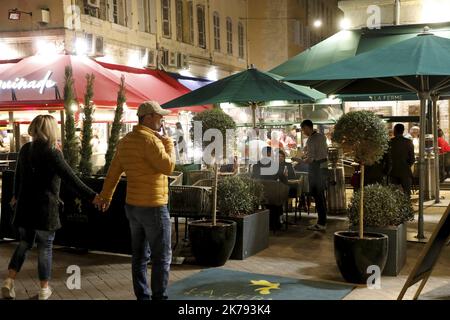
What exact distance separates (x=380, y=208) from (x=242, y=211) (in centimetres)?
186

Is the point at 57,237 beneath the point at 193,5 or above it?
beneath

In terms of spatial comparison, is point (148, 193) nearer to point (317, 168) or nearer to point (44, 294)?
point (44, 294)

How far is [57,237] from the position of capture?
27.2 feet

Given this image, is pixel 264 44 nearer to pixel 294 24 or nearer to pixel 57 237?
pixel 294 24

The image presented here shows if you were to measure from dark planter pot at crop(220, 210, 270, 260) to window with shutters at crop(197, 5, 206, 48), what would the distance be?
15.6 meters

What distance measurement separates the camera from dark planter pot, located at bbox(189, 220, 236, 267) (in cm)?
711

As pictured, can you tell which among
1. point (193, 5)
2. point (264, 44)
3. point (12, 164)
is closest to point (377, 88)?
point (12, 164)

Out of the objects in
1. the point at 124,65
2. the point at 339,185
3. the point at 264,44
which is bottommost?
the point at 339,185

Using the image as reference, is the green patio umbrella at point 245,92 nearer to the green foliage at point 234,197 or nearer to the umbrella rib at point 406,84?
the umbrella rib at point 406,84

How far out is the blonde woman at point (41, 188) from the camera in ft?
18.3

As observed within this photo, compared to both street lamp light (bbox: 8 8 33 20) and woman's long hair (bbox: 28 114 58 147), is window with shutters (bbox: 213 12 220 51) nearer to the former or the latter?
street lamp light (bbox: 8 8 33 20)

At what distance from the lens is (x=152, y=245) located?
5238 mm

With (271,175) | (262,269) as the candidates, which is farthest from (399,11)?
(262,269)
